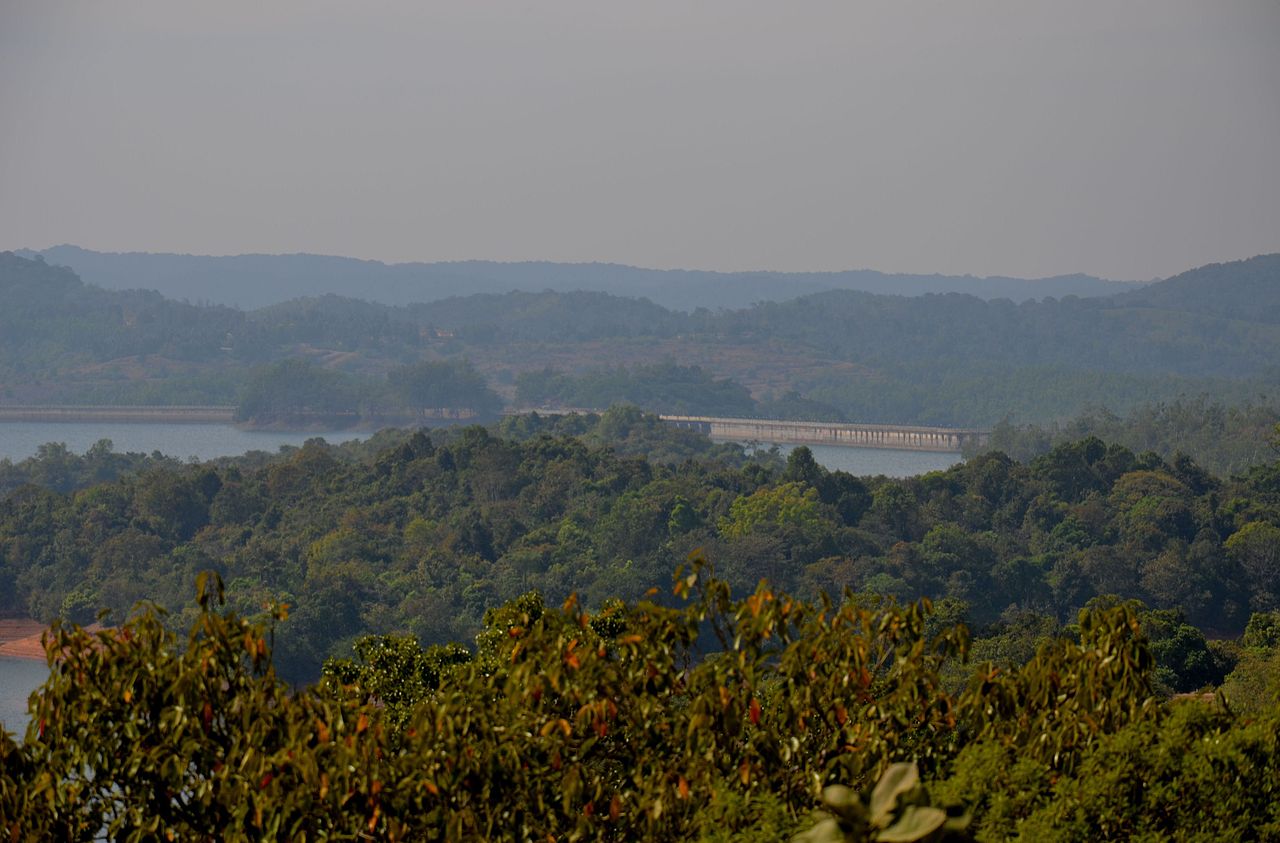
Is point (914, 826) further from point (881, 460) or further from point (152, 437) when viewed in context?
point (152, 437)

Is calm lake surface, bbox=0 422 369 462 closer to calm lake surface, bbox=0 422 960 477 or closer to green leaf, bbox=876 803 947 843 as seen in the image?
calm lake surface, bbox=0 422 960 477

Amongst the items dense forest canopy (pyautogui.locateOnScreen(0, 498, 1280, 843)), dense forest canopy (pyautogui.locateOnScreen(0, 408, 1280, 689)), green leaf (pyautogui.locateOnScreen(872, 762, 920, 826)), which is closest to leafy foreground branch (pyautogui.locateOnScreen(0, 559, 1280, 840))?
dense forest canopy (pyautogui.locateOnScreen(0, 498, 1280, 843))

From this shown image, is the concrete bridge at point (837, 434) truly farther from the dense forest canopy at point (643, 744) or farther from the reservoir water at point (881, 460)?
the dense forest canopy at point (643, 744)

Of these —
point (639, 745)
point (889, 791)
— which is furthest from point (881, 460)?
point (889, 791)

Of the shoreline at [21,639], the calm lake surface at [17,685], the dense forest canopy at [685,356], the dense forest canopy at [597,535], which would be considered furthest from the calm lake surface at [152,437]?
the calm lake surface at [17,685]

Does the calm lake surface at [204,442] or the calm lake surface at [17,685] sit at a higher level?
the calm lake surface at [204,442]

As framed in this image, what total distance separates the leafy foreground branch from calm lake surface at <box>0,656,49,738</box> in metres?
28.8

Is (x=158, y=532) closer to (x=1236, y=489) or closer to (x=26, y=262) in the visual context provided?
(x=1236, y=489)

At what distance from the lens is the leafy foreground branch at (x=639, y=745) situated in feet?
21.0

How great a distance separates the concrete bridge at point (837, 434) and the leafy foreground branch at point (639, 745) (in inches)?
4096

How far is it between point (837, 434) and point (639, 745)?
363 ft

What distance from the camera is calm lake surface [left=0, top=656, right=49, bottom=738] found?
35.2m

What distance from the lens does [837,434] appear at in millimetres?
117000

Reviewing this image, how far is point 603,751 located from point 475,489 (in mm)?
47378
